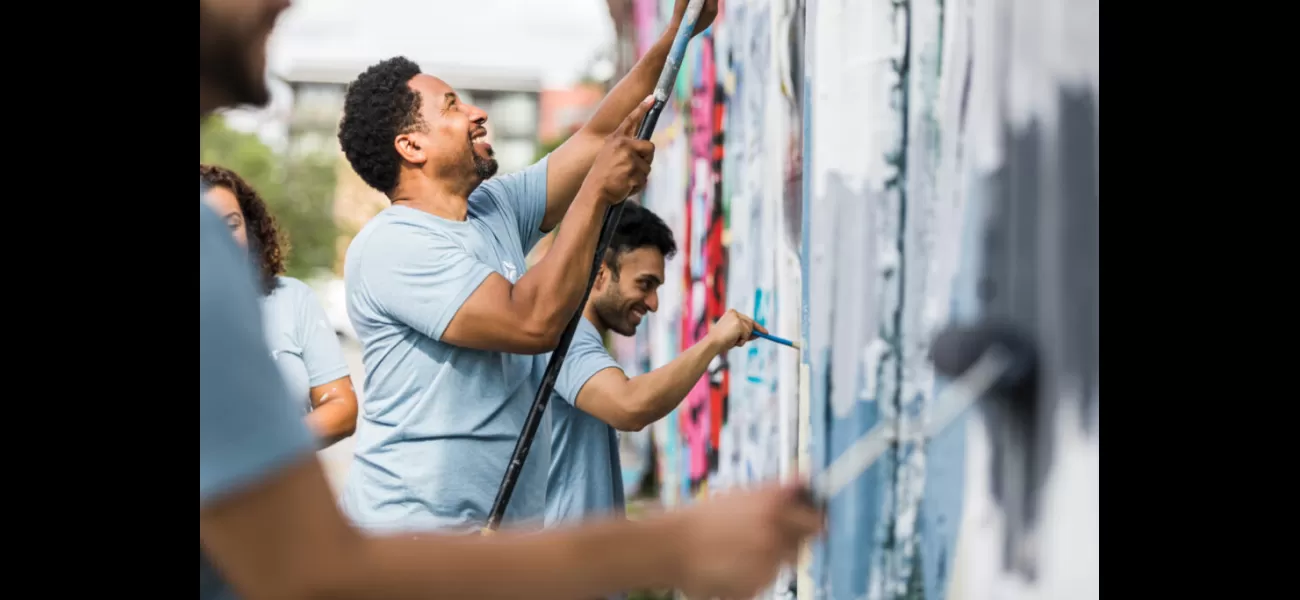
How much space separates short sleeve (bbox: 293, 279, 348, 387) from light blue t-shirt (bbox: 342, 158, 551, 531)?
2.68 ft

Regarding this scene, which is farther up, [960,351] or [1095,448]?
[960,351]

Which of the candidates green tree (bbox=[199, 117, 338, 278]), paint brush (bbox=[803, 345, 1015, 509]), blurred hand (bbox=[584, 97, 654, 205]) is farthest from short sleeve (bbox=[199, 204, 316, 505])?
green tree (bbox=[199, 117, 338, 278])

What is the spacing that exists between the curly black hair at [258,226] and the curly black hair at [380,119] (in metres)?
0.76

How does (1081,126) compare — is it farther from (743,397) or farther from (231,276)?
(743,397)

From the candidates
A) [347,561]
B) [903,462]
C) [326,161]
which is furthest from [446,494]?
[326,161]

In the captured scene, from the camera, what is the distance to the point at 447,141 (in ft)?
7.94

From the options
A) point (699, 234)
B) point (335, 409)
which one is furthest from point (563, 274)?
point (699, 234)

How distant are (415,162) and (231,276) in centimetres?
166

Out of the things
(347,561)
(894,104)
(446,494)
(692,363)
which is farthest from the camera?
(692,363)

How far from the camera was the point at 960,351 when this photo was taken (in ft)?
6.24

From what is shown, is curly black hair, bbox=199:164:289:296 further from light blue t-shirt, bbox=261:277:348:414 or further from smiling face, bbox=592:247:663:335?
smiling face, bbox=592:247:663:335

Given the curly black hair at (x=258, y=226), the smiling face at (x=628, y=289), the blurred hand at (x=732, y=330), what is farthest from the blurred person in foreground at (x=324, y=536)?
the curly black hair at (x=258, y=226)

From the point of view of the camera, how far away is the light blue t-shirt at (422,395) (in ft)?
7.21

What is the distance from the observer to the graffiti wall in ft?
6.05
